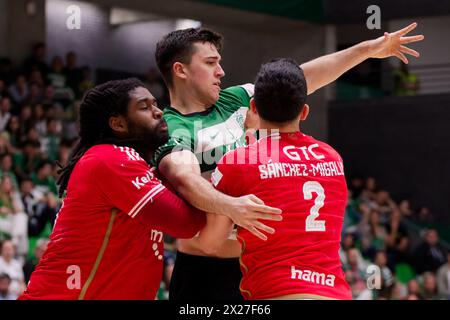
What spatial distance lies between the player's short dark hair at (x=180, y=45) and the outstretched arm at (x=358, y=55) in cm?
56

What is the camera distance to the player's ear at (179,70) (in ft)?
14.9

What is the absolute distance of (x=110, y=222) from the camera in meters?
3.72

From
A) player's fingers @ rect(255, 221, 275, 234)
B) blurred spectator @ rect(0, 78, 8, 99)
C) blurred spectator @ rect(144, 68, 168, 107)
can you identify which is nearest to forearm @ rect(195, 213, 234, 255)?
player's fingers @ rect(255, 221, 275, 234)

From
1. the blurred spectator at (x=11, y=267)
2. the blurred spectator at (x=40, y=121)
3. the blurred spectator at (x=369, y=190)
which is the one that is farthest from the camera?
the blurred spectator at (x=369, y=190)

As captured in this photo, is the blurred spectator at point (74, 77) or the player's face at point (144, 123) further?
the blurred spectator at point (74, 77)

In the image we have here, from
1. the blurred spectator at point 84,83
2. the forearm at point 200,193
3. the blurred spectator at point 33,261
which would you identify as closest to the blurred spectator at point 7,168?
the blurred spectator at point 33,261

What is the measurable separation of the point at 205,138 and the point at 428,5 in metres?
14.6

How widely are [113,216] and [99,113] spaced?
0.50m

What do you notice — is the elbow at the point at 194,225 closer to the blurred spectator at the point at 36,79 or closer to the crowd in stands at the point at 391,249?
the crowd in stands at the point at 391,249

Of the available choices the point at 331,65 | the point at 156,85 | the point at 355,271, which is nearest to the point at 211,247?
the point at 331,65

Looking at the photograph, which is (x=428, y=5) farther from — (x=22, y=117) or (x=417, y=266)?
(x=22, y=117)

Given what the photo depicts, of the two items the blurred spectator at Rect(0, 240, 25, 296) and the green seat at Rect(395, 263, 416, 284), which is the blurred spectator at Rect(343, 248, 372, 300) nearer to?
the green seat at Rect(395, 263, 416, 284)

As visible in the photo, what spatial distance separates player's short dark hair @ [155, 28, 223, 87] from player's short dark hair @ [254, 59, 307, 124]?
1115 mm

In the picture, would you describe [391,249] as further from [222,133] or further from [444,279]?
[222,133]
